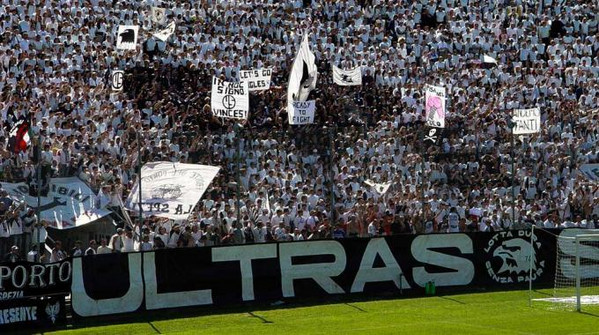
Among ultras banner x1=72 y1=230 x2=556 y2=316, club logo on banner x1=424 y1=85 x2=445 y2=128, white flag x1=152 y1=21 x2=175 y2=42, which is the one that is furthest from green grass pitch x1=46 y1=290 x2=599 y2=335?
white flag x1=152 y1=21 x2=175 y2=42

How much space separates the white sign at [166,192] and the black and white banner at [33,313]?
119 inches

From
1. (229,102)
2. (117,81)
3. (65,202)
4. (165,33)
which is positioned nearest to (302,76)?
(229,102)

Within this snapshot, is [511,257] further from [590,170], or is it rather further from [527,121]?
[590,170]

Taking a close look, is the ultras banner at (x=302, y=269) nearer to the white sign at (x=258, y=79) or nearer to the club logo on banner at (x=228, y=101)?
the club logo on banner at (x=228, y=101)

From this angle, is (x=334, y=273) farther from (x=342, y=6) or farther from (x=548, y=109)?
(x=342, y=6)

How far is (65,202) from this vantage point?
24.0 m

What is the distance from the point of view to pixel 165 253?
23656 mm

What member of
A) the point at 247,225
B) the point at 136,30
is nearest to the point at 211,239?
the point at 247,225

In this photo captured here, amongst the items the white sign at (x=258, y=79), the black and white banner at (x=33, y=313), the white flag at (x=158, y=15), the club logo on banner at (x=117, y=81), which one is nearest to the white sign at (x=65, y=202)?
the black and white banner at (x=33, y=313)

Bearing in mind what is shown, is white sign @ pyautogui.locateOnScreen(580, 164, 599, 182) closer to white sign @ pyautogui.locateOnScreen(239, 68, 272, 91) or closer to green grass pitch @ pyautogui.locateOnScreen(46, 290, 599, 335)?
green grass pitch @ pyautogui.locateOnScreen(46, 290, 599, 335)

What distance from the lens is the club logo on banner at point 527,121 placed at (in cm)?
2997

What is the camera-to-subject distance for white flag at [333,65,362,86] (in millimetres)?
34906

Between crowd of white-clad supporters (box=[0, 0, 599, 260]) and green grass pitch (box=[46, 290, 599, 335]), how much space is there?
2.58 m

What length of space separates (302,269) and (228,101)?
5.28 meters
